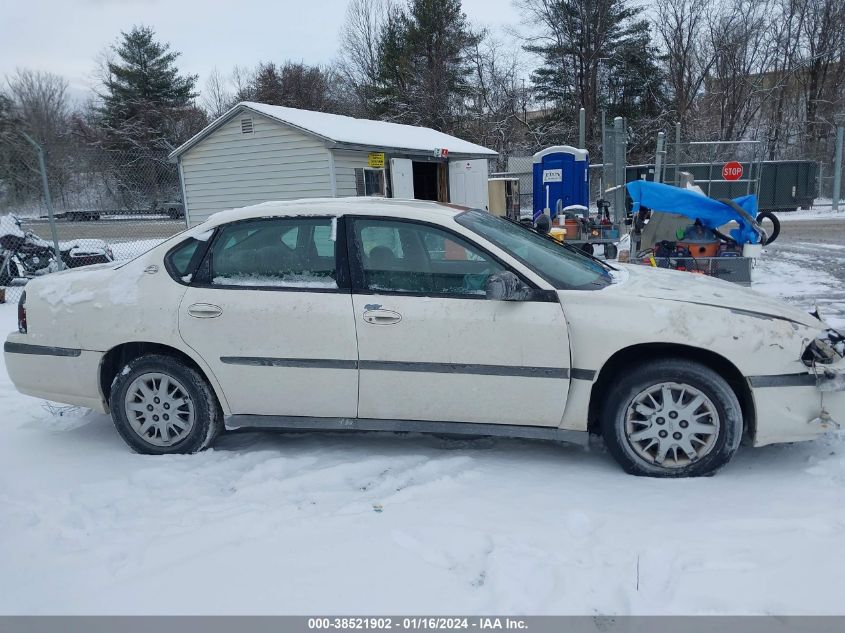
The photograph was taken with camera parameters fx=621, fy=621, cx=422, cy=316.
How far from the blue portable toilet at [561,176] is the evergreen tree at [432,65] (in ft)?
69.1

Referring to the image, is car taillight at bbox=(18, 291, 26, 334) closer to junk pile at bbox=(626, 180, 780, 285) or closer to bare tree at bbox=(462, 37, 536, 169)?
junk pile at bbox=(626, 180, 780, 285)

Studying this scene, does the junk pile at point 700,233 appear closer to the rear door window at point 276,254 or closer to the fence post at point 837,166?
the rear door window at point 276,254

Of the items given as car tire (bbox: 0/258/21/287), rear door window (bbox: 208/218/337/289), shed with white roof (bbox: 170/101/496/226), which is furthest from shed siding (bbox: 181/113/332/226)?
rear door window (bbox: 208/218/337/289)

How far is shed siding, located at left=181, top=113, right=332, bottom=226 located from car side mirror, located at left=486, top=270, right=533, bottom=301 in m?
10.6

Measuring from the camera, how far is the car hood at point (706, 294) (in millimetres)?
3381

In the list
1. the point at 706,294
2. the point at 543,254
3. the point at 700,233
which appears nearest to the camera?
the point at 706,294

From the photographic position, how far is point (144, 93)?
1451 inches

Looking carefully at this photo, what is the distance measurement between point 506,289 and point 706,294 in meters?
1.21

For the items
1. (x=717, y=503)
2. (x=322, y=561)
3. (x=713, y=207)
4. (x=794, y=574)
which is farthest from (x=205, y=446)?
(x=713, y=207)

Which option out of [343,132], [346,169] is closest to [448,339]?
[346,169]

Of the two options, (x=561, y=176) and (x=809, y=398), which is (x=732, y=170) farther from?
(x=809, y=398)
